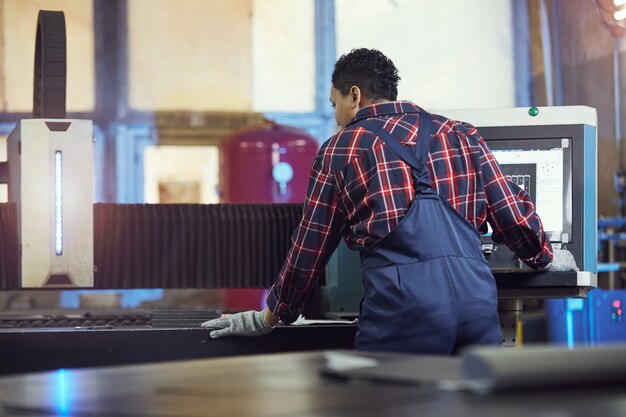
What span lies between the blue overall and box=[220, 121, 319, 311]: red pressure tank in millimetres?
4034

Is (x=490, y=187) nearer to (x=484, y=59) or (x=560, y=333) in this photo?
(x=560, y=333)

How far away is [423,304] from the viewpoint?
2.33 metres

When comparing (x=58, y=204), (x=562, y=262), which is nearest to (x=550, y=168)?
(x=562, y=262)

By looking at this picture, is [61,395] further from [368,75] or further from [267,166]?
[267,166]

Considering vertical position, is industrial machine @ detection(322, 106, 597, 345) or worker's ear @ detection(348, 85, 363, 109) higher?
worker's ear @ detection(348, 85, 363, 109)

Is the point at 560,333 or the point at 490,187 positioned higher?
the point at 490,187

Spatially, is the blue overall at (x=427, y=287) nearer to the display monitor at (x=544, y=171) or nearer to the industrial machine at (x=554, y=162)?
the industrial machine at (x=554, y=162)

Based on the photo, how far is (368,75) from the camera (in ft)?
8.75

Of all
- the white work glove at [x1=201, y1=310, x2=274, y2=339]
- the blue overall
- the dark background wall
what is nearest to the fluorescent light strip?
the white work glove at [x1=201, y1=310, x2=274, y2=339]

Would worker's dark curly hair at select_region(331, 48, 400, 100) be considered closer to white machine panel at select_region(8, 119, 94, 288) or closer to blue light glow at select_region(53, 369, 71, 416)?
white machine panel at select_region(8, 119, 94, 288)

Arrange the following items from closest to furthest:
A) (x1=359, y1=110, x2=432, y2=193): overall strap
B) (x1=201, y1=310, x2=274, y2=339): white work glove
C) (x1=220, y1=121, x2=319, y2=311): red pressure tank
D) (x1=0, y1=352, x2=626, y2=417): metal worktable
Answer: (x1=0, y1=352, x2=626, y2=417): metal worktable
(x1=359, y1=110, x2=432, y2=193): overall strap
(x1=201, y1=310, x2=274, y2=339): white work glove
(x1=220, y1=121, x2=319, y2=311): red pressure tank

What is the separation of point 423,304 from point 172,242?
117cm

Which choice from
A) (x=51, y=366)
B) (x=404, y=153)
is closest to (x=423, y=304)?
(x=404, y=153)

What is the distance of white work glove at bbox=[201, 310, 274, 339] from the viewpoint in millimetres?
2645
